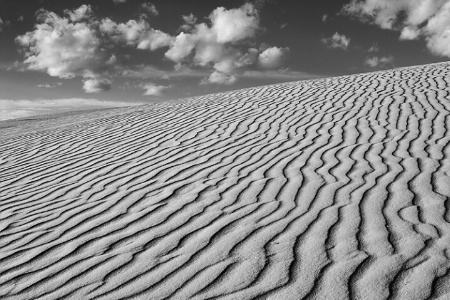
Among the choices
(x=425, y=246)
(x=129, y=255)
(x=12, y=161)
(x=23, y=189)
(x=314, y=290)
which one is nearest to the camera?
(x=314, y=290)

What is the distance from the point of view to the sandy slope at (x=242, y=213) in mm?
2838

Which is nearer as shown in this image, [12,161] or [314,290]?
[314,290]

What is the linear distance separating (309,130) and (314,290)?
4.45 metres

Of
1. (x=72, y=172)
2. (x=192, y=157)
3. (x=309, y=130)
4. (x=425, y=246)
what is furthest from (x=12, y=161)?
(x=425, y=246)

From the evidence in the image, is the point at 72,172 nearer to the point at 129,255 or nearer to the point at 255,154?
the point at 255,154

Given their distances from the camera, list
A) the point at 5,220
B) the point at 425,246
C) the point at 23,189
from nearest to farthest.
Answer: the point at 425,246, the point at 5,220, the point at 23,189

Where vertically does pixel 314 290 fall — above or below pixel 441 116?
below

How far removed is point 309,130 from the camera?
22.7ft

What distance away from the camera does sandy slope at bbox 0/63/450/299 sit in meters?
2.84

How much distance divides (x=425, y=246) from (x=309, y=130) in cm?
401

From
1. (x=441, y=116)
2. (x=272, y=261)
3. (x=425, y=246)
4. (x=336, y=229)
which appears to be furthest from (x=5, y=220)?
(x=441, y=116)

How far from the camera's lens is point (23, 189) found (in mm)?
5453

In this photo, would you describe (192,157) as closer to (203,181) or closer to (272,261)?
(203,181)

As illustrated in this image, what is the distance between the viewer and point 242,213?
3.87m
